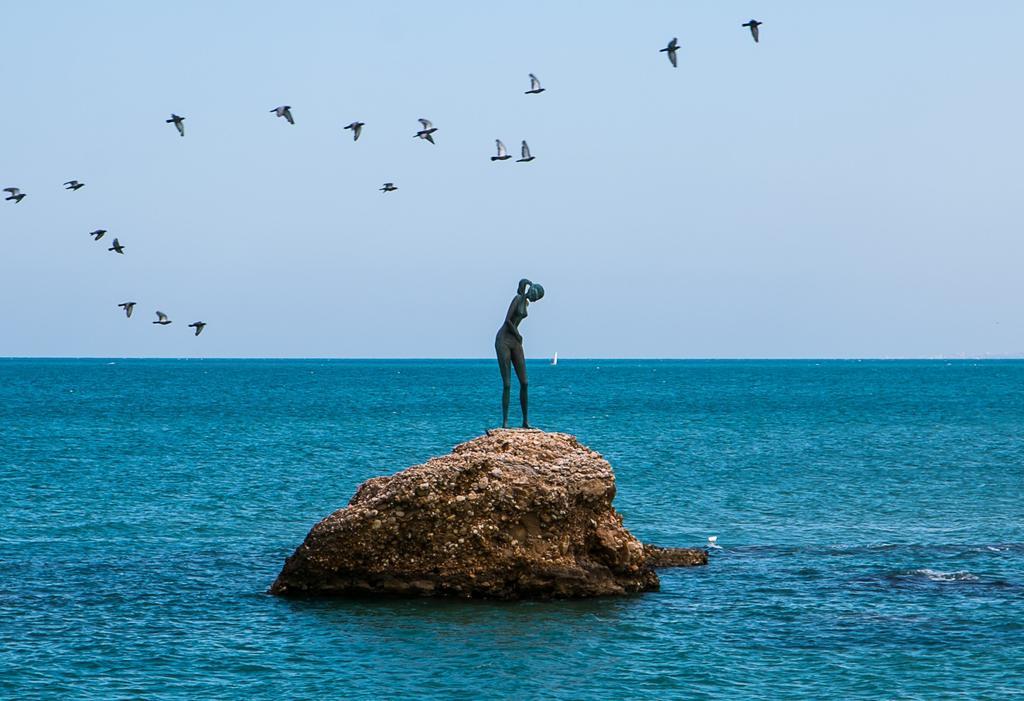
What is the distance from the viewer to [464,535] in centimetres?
2427

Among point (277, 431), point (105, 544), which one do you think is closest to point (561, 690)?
point (105, 544)

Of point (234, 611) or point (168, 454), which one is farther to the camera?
point (168, 454)

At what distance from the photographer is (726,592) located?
86.4 ft

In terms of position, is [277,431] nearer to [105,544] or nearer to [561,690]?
[105,544]

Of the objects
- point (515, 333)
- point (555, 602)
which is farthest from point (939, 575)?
point (515, 333)

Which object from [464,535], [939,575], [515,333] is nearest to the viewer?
[464,535]

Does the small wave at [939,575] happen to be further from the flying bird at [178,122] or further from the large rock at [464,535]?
the flying bird at [178,122]

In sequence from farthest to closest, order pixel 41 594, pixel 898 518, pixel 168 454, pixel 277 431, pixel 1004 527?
pixel 277 431 < pixel 168 454 < pixel 898 518 < pixel 1004 527 < pixel 41 594

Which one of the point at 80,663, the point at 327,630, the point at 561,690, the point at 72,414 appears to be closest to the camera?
the point at 561,690

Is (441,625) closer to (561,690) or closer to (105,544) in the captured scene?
(561,690)

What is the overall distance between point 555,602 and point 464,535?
2.25 metres

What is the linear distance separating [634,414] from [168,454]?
5049cm

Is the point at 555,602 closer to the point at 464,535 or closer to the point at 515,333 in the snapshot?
the point at 464,535

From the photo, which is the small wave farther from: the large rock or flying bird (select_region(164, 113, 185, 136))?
flying bird (select_region(164, 113, 185, 136))
